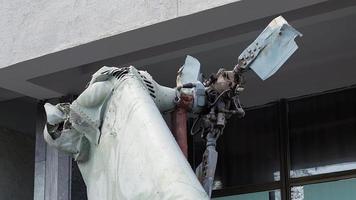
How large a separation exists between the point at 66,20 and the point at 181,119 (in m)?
5.92

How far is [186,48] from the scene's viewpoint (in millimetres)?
9492

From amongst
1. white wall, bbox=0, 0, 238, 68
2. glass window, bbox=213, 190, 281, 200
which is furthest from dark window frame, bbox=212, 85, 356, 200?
white wall, bbox=0, 0, 238, 68

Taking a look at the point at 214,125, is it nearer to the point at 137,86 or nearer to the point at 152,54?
the point at 137,86

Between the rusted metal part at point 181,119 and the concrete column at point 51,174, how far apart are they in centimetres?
675

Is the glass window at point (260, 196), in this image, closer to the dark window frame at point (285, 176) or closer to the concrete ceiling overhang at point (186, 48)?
the dark window frame at point (285, 176)

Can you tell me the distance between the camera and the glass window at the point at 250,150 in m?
11.0

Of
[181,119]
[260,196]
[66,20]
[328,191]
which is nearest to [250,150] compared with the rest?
[260,196]

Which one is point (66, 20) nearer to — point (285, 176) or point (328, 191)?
point (285, 176)

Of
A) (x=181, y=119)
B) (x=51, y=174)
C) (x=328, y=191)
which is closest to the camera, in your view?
(x=181, y=119)

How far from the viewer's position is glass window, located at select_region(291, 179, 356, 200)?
33.6 feet

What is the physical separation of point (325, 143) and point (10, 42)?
153 inches

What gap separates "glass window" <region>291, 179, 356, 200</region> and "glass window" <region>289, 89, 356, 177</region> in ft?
0.52

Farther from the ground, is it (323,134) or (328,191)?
(323,134)

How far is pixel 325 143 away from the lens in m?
10.6
